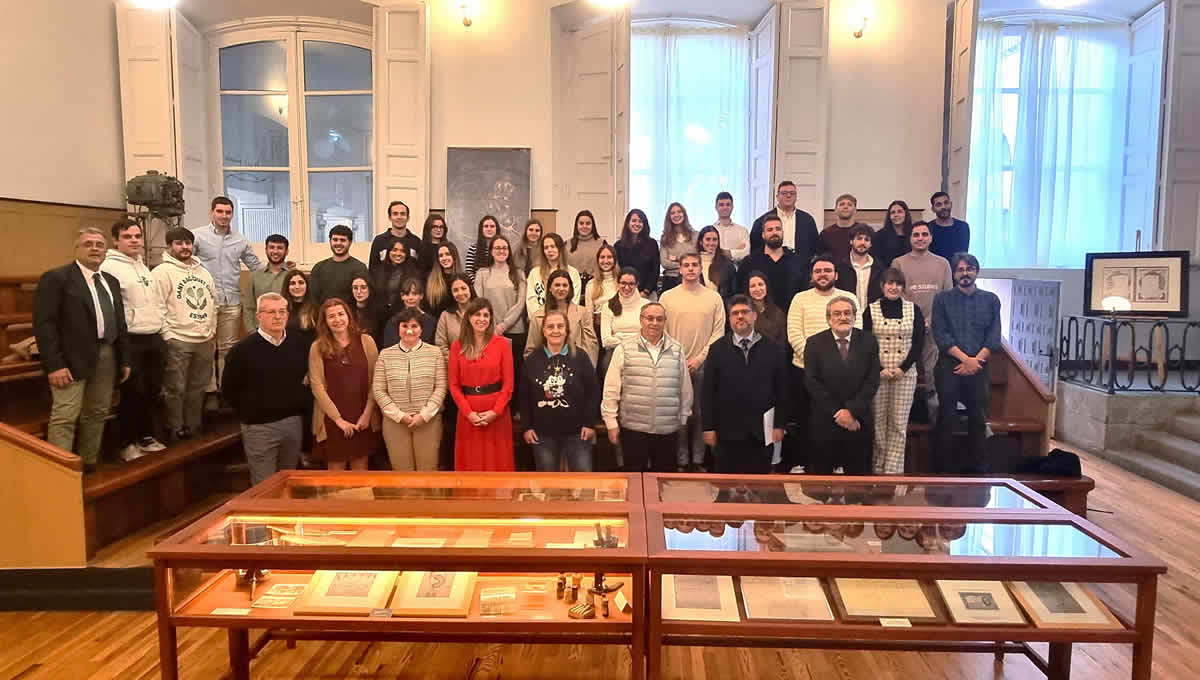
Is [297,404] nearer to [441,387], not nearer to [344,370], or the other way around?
[344,370]

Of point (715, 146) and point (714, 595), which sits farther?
point (715, 146)

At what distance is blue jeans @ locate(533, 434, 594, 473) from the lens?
412cm

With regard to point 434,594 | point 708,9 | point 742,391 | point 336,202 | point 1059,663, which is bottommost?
point 1059,663

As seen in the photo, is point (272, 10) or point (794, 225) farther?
point (272, 10)

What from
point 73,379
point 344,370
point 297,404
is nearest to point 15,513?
point 73,379

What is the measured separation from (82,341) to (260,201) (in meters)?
4.16

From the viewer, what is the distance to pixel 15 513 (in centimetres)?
366

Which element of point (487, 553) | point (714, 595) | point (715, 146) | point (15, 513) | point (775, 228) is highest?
point (715, 146)

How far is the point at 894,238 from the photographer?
5836mm

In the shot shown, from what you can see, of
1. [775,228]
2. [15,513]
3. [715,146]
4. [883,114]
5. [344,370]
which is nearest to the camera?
[15,513]

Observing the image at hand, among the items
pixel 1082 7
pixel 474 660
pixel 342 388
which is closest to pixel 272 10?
pixel 342 388

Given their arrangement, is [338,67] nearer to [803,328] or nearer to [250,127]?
[250,127]

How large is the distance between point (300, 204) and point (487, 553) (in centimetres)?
676

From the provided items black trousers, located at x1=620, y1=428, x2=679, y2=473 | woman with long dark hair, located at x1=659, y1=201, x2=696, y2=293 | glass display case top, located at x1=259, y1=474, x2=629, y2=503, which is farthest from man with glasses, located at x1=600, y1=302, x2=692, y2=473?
woman with long dark hair, located at x1=659, y1=201, x2=696, y2=293
